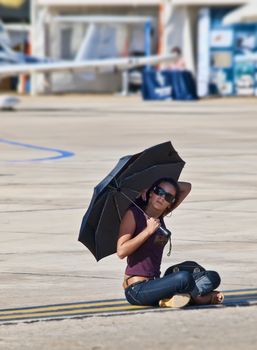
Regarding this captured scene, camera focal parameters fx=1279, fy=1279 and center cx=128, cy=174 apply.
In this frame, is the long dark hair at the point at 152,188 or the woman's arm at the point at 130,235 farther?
the long dark hair at the point at 152,188

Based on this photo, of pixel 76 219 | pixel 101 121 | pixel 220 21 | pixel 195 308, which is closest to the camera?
pixel 195 308

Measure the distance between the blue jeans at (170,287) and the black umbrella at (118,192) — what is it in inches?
16.8

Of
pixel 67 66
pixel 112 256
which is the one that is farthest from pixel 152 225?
pixel 67 66

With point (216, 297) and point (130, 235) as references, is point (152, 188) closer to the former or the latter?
point (130, 235)

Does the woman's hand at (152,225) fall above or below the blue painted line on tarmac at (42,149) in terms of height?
above

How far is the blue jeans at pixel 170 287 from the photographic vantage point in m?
9.16

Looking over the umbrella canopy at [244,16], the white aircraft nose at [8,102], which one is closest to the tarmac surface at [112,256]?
the white aircraft nose at [8,102]

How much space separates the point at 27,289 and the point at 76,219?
4.48 metres

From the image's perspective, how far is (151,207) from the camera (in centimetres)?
941

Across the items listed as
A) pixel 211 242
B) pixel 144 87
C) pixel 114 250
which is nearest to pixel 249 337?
pixel 114 250

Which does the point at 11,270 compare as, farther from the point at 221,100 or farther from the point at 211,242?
the point at 221,100

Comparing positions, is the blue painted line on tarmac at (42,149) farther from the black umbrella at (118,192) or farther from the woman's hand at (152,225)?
the woman's hand at (152,225)

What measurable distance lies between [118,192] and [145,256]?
0.53 metres

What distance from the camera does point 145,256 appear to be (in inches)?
373
